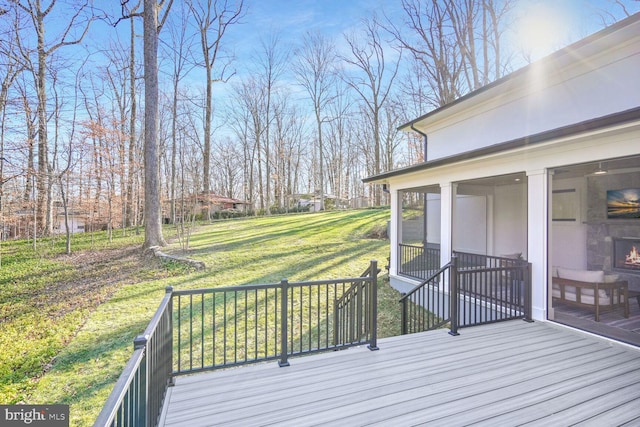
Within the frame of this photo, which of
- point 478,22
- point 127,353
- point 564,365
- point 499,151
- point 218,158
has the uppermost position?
point 478,22

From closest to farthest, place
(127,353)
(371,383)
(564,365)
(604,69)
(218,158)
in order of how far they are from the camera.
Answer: (371,383)
(564,365)
(127,353)
(604,69)
(218,158)

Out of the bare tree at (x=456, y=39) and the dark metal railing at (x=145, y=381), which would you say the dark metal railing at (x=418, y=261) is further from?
the bare tree at (x=456, y=39)

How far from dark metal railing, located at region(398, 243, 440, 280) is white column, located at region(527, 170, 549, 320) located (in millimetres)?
2822

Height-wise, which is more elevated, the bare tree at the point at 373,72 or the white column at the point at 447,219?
the bare tree at the point at 373,72

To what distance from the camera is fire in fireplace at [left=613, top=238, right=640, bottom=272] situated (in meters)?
6.06

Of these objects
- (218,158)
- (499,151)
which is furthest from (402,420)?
(218,158)

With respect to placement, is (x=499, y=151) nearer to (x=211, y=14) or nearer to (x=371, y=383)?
(x=371, y=383)

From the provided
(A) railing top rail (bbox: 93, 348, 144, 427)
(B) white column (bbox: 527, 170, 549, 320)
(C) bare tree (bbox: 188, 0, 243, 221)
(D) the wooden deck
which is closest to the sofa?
(B) white column (bbox: 527, 170, 549, 320)

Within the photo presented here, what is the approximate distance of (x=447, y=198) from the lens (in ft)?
21.7

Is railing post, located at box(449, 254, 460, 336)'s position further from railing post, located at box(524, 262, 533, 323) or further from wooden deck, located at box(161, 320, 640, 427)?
railing post, located at box(524, 262, 533, 323)

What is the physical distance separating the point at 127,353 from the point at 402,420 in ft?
14.6

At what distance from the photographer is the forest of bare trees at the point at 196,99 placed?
10.4m

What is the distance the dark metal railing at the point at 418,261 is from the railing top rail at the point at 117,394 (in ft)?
22.4

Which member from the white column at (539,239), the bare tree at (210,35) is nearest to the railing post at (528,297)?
the white column at (539,239)
